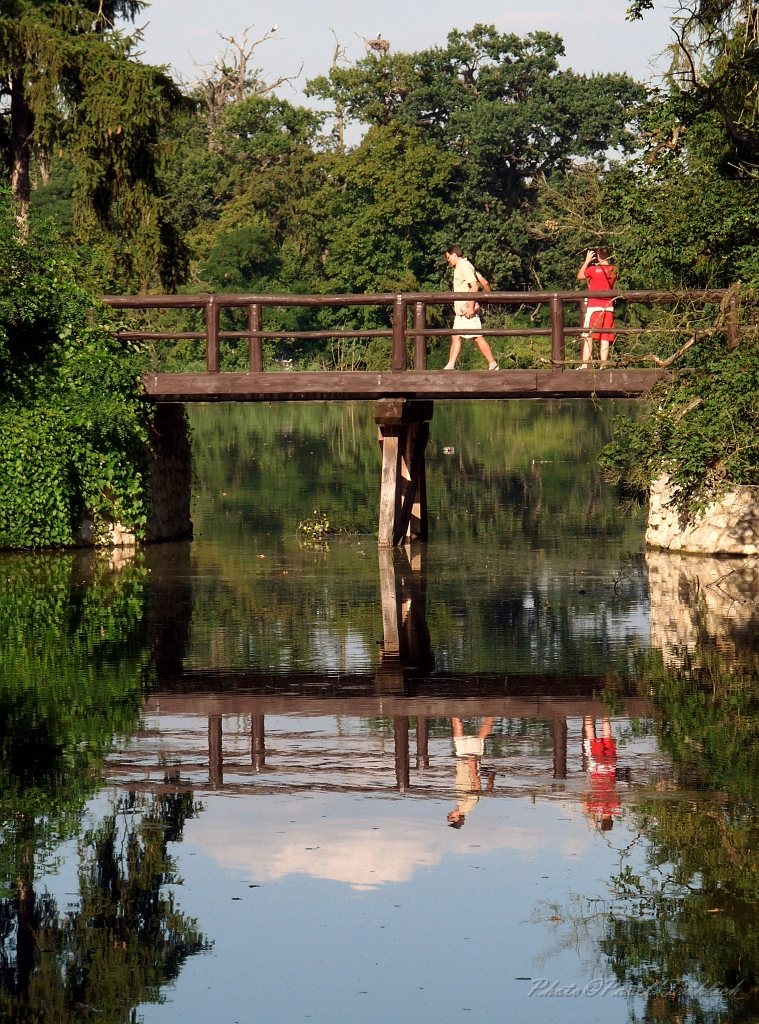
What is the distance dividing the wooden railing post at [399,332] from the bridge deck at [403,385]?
17 cm

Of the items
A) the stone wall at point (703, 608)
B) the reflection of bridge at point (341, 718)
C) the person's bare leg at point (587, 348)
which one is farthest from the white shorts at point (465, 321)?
the reflection of bridge at point (341, 718)

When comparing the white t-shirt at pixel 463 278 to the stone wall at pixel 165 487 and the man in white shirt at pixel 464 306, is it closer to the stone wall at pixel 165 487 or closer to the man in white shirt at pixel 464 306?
the man in white shirt at pixel 464 306

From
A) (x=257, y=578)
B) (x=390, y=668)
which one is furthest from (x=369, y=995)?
(x=257, y=578)

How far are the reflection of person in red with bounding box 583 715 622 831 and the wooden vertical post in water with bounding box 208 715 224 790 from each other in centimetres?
193

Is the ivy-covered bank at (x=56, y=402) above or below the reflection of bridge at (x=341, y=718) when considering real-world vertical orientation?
above

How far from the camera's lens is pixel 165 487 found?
21797 millimetres

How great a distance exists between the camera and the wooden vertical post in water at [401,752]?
28.4 ft

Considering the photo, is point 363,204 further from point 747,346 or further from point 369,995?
point 369,995

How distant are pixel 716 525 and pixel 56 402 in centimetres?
772

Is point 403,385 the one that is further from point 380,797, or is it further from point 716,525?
point 380,797

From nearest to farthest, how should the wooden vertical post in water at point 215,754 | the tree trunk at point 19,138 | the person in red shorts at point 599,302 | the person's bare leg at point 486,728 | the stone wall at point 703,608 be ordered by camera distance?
the wooden vertical post in water at point 215,754 < the person's bare leg at point 486,728 < the stone wall at point 703,608 < the person in red shorts at point 599,302 < the tree trunk at point 19,138

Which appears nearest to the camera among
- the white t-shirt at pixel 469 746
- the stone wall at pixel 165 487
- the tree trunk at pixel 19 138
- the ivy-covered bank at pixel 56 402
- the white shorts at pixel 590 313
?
the white t-shirt at pixel 469 746

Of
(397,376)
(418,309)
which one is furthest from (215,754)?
(418,309)

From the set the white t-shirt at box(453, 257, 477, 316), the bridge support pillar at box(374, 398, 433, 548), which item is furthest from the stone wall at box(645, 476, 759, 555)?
the white t-shirt at box(453, 257, 477, 316)
